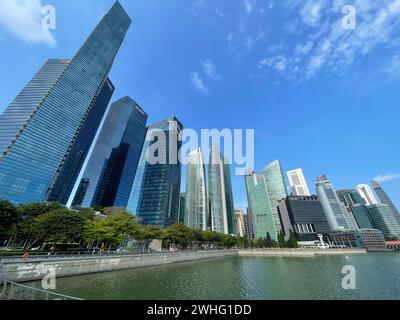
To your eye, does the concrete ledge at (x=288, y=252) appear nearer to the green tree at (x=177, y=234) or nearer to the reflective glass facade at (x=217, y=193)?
the green tree at (x=177, y=234)

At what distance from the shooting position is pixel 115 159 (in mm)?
128625

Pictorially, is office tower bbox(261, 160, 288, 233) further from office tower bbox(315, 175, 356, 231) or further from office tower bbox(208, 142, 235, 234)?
office tower bbox(208, 142, 235, 234)

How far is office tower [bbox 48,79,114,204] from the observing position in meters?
99.8

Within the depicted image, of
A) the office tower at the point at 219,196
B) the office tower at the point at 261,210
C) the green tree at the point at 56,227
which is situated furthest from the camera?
the office tower at the point at 219,196

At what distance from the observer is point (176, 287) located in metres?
21.2

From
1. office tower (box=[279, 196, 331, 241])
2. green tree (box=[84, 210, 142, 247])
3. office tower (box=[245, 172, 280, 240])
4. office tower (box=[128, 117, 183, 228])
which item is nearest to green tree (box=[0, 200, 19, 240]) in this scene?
green tree (box=[84, 210, 142, 247])

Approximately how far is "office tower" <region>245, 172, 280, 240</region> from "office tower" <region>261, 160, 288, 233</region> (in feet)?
54.8

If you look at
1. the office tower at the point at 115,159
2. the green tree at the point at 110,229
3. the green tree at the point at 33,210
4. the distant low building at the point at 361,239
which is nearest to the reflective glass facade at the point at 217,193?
the office tower at the point at 115,159

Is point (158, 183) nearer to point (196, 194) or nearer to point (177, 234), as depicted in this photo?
point (196, 194)

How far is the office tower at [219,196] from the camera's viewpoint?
165200 millimetres

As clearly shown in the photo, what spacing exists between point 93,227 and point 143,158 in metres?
95.0

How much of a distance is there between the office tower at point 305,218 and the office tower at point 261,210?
12807mm

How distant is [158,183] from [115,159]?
32966mm
